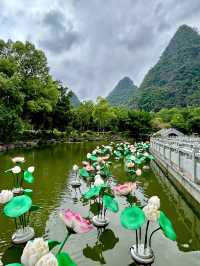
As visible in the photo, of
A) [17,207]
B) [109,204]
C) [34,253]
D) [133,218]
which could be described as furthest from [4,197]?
[34,253]

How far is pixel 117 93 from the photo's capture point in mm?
149000

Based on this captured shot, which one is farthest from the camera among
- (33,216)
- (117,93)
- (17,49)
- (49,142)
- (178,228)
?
(117,93)

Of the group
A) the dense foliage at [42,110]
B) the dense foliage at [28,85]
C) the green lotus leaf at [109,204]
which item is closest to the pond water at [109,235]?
the green lotus leaf at [109,204]

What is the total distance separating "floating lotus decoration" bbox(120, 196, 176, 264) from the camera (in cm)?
293

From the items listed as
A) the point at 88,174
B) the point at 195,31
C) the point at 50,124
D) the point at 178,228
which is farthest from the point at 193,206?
the point at 195,31

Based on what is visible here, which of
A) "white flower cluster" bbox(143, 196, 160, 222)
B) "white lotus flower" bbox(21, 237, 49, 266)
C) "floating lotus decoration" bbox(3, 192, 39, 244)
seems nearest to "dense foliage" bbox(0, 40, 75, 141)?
"floating lotus decoration" bbox(3, 192, 39, 244)

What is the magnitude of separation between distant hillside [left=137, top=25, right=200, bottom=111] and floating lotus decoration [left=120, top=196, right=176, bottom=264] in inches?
2867

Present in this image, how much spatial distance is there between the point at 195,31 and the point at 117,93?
53.7 meters

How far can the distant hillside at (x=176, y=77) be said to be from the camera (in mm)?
76500

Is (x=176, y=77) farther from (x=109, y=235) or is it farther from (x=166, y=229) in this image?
(x=166, y=229)

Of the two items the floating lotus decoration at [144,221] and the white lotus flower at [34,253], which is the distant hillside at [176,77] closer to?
the floating lotus decoration at [144,221]

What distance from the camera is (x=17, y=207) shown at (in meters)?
3.44

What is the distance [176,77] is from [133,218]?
9043cm

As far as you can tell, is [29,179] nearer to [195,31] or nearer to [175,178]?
[175,178]
